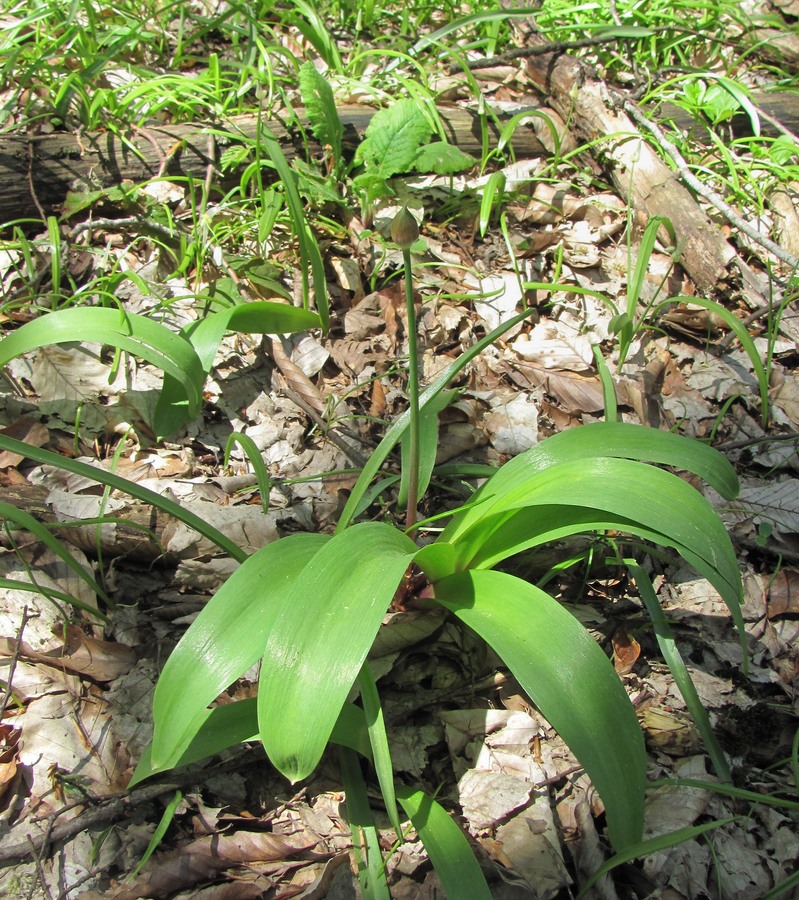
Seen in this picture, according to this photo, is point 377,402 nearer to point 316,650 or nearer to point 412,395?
point 412,395

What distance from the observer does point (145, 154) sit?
236cm

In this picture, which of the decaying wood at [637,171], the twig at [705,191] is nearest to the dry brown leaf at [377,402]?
the decaying wood at [637,171]

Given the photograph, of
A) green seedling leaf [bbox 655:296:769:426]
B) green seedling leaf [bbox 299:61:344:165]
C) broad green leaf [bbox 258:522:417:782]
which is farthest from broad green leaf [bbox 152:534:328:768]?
green seedling leaf [bbox 299:61:344:165]

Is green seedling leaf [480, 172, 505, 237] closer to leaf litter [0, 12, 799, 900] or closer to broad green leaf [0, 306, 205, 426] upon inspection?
leaf litter [0, 12, 799, 900]

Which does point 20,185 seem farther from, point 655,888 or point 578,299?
point 655,888

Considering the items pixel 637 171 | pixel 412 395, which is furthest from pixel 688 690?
pixel 637 171

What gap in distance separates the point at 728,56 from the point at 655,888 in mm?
3426

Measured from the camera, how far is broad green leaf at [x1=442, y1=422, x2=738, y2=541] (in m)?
1.27

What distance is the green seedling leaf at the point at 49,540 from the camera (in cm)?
133

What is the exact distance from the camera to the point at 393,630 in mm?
1479

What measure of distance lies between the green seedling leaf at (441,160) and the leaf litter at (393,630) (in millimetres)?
288

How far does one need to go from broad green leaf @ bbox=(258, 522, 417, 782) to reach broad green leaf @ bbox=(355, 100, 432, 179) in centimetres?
157

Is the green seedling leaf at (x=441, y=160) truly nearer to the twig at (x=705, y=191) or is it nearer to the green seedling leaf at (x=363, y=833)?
the twig at (x=705, y=191)

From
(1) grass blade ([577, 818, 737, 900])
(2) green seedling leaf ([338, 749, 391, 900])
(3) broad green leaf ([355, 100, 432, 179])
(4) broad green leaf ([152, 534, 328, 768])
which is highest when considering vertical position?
(3) broad green leaf ([355, 100, 432, 179])
